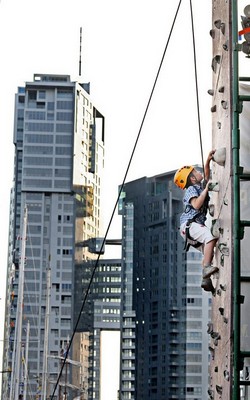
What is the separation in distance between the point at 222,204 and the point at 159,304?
303 feet

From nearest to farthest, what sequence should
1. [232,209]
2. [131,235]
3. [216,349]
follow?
[232,209]
[216,349]
[131,235]

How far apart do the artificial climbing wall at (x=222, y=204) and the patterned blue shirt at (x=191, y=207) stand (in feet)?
0.51

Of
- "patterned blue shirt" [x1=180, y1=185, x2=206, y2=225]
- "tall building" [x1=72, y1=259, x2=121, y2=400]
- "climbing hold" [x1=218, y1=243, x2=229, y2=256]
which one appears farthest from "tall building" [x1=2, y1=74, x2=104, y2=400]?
"climbing hold" [x1=218, y1=243, x2=229, y2=256]

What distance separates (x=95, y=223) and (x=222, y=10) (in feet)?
330

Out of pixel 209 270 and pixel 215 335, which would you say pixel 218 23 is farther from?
pixel 215 335

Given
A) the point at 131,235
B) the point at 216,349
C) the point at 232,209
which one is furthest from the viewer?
the point at 131,235

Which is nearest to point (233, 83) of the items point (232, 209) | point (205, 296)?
point (232, 209)

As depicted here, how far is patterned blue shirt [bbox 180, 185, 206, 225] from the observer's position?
16.3 feet

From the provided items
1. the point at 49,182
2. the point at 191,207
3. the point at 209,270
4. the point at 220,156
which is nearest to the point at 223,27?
the point at 220,156

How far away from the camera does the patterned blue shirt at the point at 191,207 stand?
16.3ft

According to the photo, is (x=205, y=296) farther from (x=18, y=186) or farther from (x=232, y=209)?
(x=232, y=209)

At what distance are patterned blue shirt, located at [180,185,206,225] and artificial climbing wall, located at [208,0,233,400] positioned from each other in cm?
15

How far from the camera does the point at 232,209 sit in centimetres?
422

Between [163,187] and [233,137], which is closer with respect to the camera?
[233,137]
